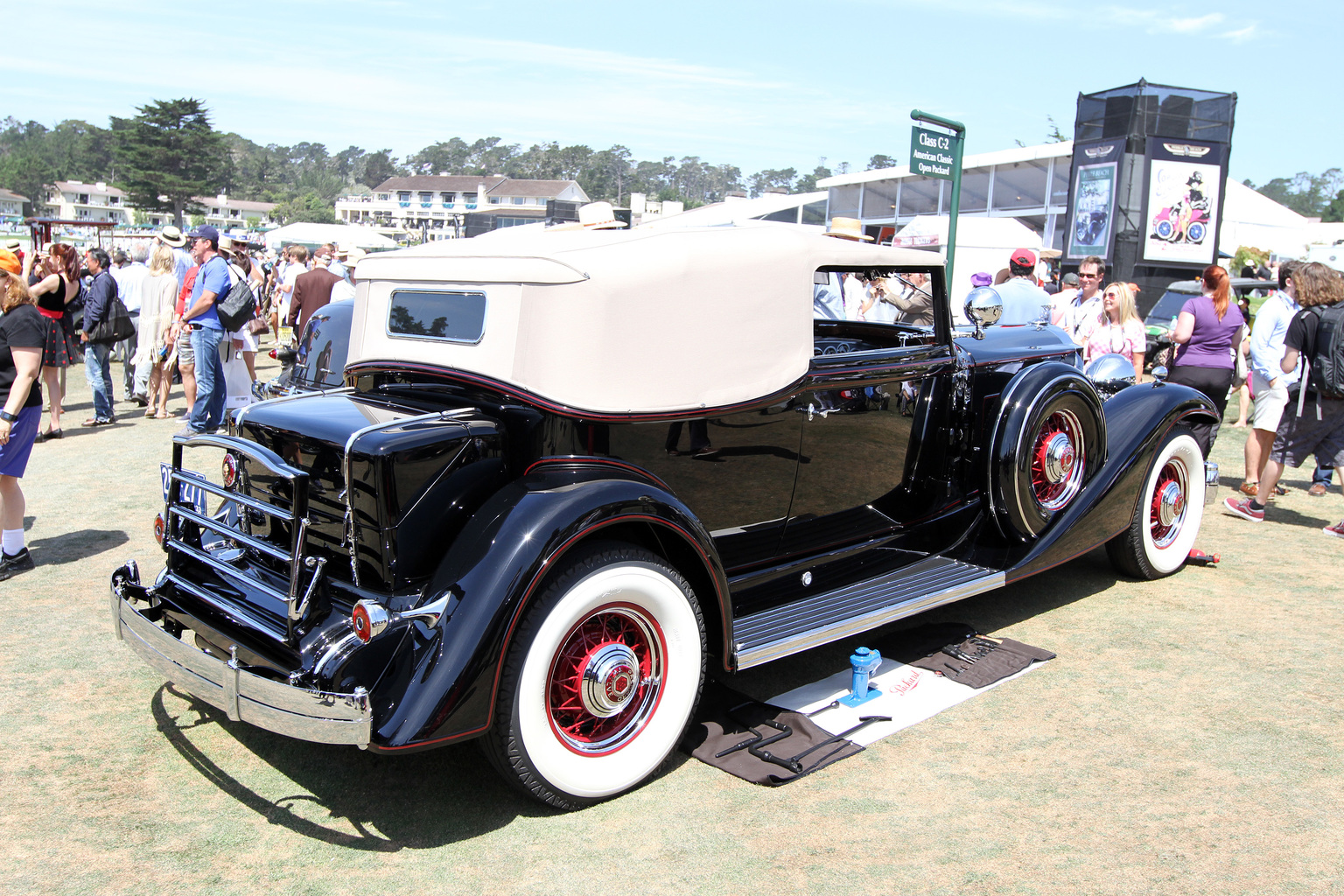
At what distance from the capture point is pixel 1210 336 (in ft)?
23.4

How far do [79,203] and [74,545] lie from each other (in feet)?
426

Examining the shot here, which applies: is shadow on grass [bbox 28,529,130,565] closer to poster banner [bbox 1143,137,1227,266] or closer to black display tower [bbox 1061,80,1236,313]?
black display tower [bbox 1061,80,1236,313]

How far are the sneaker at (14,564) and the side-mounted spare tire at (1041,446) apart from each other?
5.11 m

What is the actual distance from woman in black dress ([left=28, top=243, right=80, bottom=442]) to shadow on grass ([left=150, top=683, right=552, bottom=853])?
19.1 ft

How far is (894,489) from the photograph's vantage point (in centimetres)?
438

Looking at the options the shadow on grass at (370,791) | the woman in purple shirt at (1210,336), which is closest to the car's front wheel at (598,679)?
the shadow on grass at (370,791)

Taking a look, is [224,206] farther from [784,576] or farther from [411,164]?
[784,576]

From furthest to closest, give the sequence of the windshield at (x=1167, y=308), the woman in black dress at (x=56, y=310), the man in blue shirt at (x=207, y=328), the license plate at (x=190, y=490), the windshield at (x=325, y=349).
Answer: the windshield at (x=1167, y=308)
the woman in black dress at (x=56, y=310)
the man in blue shirt at (x=207, y=328)
the windshield at (x=325, y=349)
the license plate at (x=190, y=490)

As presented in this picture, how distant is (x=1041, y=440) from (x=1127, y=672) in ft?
3.69

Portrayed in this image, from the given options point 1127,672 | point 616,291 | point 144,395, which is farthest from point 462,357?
point 144,395

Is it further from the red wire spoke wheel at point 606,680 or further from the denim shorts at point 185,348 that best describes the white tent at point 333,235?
the red wire spoke wheel at point 606,680

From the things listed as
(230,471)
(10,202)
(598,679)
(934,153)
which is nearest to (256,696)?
(598,679)

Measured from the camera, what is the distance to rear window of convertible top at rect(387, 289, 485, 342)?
332cm

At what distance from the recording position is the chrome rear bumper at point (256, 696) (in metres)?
2.50
